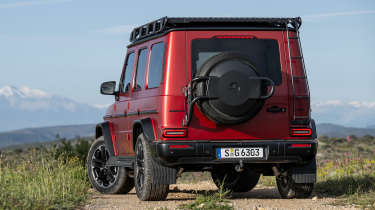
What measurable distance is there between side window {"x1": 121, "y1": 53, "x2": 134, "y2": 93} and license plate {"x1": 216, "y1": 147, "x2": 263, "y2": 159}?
2.39 meters

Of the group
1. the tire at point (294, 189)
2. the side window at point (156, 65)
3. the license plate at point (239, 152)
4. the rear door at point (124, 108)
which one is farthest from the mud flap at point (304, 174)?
the rear door at point (124, 108)

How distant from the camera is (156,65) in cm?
929

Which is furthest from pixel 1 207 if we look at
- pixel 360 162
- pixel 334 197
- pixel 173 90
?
pixel 360 162

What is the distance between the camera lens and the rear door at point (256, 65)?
8742 millimetres

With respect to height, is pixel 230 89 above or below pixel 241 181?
above

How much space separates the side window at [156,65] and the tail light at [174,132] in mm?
693

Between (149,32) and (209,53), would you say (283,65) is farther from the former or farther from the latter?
(149,32)

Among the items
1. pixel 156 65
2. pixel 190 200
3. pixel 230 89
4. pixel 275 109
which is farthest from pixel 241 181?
pixel 230 89

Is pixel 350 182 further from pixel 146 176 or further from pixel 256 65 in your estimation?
pixel 146 176

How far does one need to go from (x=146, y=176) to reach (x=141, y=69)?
1720 millimetres

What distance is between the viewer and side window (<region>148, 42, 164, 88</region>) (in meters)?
9.05

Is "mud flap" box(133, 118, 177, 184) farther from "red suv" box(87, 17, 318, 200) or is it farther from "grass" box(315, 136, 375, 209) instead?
"grass" box(315, 136, 375, 209)

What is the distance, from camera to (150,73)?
9492 millimetres

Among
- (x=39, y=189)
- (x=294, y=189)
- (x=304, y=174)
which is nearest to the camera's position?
(x=39, y=189)
